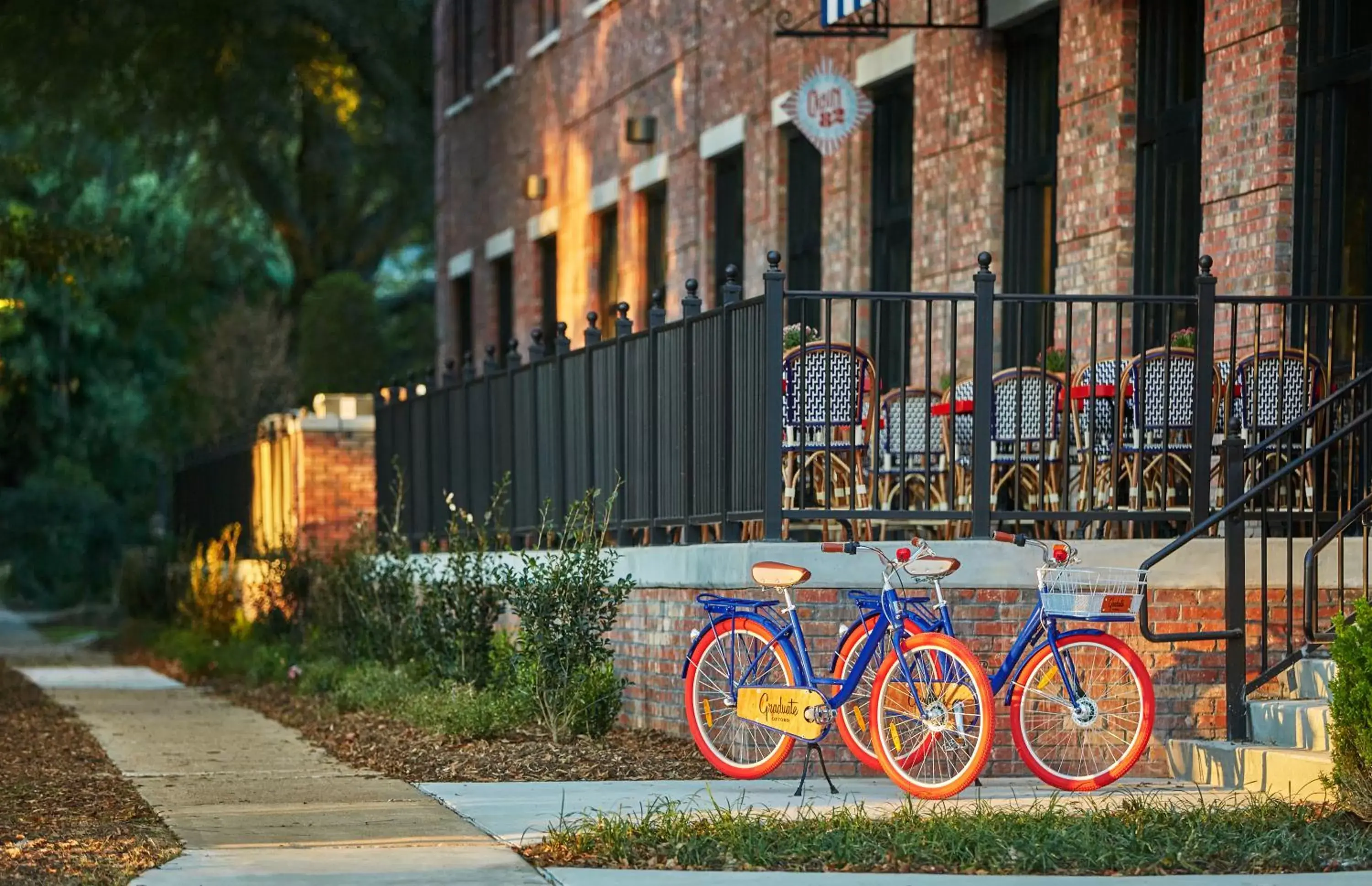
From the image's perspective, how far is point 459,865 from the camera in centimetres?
819

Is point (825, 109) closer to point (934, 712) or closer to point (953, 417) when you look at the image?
point (953, 417)

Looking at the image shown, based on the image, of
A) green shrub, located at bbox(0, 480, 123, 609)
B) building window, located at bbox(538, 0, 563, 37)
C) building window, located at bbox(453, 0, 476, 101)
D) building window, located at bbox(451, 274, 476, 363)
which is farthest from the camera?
green shrub, located at bbox(0, 480, 123, 609)

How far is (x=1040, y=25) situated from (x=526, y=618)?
5.62 meters

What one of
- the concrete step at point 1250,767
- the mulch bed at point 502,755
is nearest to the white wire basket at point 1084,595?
the concrete step at point 1250,767

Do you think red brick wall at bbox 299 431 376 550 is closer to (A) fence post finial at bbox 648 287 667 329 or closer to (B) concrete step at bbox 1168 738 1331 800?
(A) fence post finial at bbox 648 287 667 329

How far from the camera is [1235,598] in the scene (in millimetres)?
10867

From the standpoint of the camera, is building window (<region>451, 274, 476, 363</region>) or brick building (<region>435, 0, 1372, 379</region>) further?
building window (<region>451, 274, 476, 363</region>)

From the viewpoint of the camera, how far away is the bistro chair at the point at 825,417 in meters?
11.5

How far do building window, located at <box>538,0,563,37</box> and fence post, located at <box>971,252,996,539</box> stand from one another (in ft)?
49.2

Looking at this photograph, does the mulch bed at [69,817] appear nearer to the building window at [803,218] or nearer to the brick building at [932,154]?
the brick building at [932,154]

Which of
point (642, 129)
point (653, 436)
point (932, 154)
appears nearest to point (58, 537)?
point (642, 129)

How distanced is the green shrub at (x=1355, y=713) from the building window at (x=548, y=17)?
57.8 feet

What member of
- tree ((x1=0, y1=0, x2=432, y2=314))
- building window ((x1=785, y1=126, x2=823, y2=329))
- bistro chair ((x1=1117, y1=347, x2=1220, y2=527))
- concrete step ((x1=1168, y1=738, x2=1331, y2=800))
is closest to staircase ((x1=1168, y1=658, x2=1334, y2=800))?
concrete step ((x1=1168, y1=738, x2=1331, y2=800))

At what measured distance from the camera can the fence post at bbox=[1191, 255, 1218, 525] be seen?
11.2m
